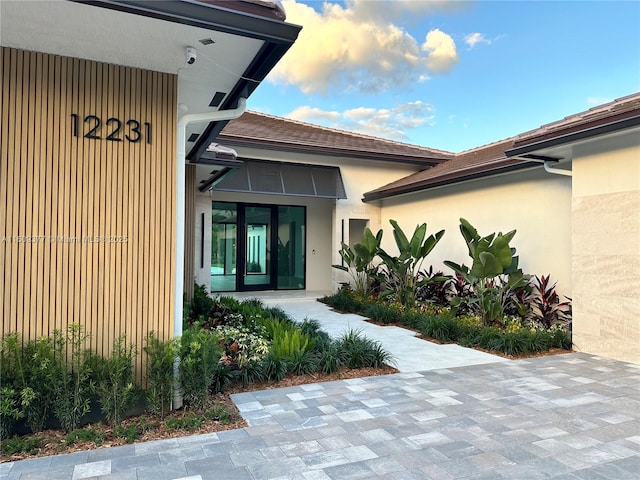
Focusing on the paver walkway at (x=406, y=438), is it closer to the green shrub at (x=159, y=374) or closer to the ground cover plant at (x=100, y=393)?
the ground cover plant at (x=100, y=393)

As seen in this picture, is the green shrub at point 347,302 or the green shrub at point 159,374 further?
the green shrub at point 347,302

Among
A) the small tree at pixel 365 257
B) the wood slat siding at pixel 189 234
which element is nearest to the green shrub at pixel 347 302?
the small tree at pixel 365 257

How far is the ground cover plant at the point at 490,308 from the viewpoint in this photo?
25.1 ft

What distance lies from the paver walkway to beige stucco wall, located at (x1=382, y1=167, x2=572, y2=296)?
383 cm

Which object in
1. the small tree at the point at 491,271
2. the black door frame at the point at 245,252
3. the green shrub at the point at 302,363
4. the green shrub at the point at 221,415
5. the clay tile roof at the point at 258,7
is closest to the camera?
the clay tile roof at the point at 258,7

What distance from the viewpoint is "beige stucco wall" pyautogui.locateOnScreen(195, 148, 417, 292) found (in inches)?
552

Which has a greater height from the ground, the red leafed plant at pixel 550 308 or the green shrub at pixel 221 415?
the red leafed plant at pixel 550 308

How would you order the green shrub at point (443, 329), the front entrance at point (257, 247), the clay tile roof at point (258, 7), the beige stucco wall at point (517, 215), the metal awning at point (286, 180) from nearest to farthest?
the clay tile roof at point (258, 7) < the green shrub at point (443, 329) < the beige stucco wall at point (517, 215) < the metal awning at point (286, 180) < the front entrance at point (257, 247)

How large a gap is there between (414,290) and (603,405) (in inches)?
244

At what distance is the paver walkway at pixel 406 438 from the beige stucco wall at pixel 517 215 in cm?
383

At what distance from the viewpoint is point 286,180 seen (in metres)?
14.2

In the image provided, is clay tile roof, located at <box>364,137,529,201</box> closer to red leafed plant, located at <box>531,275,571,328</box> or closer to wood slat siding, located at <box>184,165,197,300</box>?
red leafed plant, located at <box>531,275,571,328</box>

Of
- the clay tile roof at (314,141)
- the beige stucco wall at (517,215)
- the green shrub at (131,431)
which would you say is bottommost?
the green shrub at (131,431)

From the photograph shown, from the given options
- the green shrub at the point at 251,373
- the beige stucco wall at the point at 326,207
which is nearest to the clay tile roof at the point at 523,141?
the beige stucco wall at the point at 326,207
